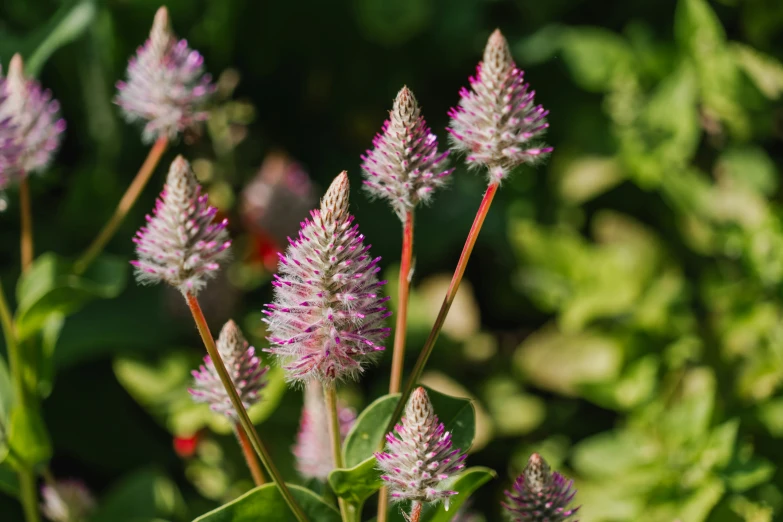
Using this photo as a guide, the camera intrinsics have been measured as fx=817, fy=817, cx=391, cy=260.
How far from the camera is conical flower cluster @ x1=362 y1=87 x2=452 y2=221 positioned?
719mm

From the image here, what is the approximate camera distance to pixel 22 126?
105cm

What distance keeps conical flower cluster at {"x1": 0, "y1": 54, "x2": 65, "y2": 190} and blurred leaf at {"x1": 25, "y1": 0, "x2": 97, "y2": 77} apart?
0.16 m

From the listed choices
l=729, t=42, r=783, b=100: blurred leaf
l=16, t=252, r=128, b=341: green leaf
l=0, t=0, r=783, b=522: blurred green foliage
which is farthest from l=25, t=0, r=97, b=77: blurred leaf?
l=729, t=42, r=783, b=100: blurred leaf

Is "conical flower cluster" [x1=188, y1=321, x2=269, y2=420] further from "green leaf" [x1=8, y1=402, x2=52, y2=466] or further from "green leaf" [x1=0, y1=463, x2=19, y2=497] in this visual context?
"green leaf" [x1=0, y1=463, x2=19, y2=497]

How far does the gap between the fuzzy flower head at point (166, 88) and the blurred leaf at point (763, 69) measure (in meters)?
1.17

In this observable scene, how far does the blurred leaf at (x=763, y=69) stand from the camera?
1741 millimetres

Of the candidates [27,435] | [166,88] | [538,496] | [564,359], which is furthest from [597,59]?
[27,435]

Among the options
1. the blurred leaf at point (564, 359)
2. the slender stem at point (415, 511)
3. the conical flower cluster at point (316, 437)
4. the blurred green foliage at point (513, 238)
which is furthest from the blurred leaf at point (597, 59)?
the slender stem at point (415, 511)

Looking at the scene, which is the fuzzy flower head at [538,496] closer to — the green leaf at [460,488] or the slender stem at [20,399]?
the green leaf at [460,488]

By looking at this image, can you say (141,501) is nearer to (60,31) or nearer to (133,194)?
(133,194)

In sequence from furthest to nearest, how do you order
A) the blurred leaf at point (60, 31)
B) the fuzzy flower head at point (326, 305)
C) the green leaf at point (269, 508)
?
1. the blurred leaf at point (60, 31)
2. the green leaf at point (269, 508)
3. the fuzzy flower head at point (326, 305)

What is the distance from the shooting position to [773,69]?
176cm

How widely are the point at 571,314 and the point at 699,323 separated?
343 millimetres

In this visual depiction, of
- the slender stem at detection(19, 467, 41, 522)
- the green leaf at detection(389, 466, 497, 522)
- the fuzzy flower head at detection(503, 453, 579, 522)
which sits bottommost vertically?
the slender stem at detection(19, 467, 41, 522)
